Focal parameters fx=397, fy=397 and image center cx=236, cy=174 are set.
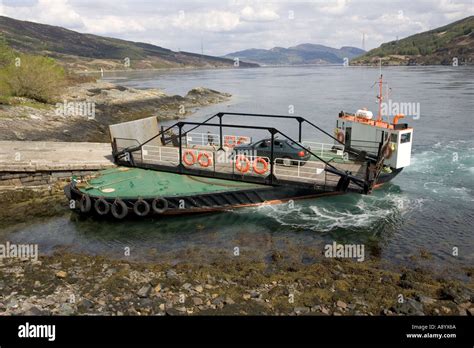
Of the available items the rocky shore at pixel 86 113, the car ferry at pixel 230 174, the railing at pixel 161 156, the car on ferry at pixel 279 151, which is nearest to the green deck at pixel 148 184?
the car ferry at pixel 230 174

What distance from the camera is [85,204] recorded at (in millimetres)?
22406

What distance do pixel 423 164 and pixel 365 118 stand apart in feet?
34.1

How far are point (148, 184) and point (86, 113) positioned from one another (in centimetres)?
3419

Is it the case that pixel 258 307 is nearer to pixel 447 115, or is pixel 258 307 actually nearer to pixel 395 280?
pixel 395 280

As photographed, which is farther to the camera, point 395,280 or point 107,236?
point 107,236

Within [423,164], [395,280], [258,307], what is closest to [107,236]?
[258,307]

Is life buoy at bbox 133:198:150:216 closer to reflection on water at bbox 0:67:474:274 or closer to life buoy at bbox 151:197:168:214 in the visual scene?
life buoy at bbox 151:197:168:214

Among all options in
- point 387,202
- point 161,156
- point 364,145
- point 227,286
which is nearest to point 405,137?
point 364,145

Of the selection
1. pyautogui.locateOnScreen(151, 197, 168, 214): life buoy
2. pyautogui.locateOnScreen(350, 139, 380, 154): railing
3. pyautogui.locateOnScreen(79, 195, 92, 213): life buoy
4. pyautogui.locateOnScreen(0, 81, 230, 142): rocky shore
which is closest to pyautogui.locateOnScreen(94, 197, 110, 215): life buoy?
pyautogui.locateOnScreen(79, 195, 92, 213): life buoy

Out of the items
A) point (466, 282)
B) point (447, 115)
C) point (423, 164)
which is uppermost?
point (447, 115)

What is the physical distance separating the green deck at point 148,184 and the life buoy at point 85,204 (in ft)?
1.34

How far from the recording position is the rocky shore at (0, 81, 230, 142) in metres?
39.4

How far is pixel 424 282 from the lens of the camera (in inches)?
626

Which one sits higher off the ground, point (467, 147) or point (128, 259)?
point (467, 147)
